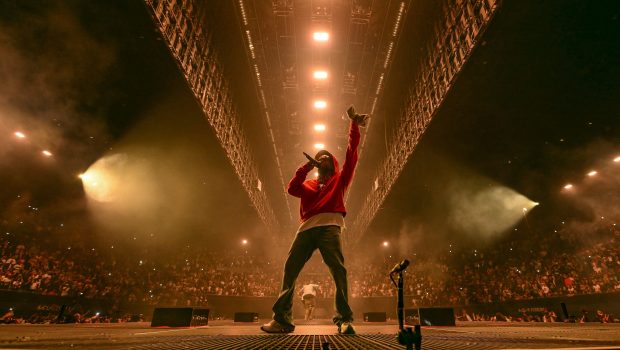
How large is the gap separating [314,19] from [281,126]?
5.22 metres

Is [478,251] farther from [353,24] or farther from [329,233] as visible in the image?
[329,233]

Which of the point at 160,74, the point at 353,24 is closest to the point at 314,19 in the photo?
the point at 353,24

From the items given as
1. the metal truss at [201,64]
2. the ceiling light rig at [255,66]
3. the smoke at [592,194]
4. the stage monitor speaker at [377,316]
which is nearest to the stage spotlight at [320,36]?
the ceiling light rig at [255,66]

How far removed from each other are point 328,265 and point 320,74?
850 centimetres

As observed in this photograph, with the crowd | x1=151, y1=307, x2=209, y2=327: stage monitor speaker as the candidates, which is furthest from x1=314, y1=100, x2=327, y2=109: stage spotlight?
the crowd

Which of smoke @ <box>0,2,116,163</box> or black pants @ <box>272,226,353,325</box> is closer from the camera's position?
black pants @ <box>272,226,353,325</box>

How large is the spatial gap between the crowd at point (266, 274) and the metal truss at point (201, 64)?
29.8ft

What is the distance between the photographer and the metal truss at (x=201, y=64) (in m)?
6.06

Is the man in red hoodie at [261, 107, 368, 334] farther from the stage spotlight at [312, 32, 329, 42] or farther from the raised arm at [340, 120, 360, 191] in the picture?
the stage spotlight at [312, 32, 329, 42]

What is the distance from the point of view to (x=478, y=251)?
19.1m

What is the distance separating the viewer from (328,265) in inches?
122

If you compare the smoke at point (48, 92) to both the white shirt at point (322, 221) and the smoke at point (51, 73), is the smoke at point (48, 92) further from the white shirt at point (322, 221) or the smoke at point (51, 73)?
the white shirt at point (322, 221)

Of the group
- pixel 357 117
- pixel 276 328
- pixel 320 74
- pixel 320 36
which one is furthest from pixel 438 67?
pixel 276 328

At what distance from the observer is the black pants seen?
9.89 feet
